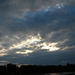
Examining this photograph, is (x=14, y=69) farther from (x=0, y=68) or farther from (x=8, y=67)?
(x=0, y=68)

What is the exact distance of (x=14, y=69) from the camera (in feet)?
648

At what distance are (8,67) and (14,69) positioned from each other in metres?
11.4

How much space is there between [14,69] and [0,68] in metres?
24.9

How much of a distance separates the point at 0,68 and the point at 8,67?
1403cm

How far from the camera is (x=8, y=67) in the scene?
196750mm

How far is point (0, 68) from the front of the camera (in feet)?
639

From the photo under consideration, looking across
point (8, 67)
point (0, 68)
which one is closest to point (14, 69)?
point (8, 67)
